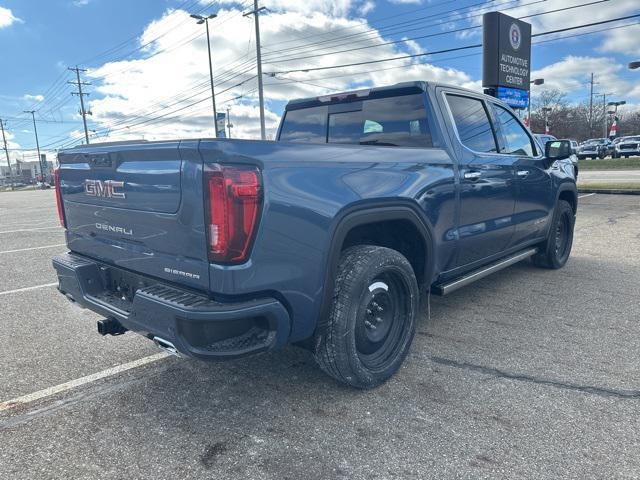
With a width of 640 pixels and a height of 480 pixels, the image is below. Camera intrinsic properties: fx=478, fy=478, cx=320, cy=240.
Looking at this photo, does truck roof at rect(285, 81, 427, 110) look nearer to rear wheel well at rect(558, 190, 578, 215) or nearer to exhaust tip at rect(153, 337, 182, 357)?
exhaust tip at rect(153, 337, 182, 357)

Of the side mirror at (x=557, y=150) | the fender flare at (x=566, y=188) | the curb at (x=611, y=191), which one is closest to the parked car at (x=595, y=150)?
the curb at (x=611, y=191)

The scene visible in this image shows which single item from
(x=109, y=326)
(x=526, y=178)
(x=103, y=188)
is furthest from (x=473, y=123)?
(x=109, y=326)

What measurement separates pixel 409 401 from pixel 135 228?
189 centimetres

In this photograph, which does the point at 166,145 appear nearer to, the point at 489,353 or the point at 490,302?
the point at 489,353

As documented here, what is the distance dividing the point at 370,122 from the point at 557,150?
2.40 metres

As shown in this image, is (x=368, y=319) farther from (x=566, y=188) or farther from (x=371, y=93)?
(x=566, y=188)

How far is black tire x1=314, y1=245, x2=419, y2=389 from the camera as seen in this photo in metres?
2.71

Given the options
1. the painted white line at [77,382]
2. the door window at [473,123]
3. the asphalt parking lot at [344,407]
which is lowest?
the asphalt parking lot at [344,407]

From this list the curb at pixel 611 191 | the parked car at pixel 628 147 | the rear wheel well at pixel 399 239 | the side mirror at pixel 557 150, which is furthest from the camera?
the parked car at pixel 628 147

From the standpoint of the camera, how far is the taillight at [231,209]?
2.20 metres

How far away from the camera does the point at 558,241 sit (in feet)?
20.0

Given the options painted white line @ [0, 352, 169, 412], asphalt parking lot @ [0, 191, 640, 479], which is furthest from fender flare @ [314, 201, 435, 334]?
painted white line @ [0, 352, 169, 412]

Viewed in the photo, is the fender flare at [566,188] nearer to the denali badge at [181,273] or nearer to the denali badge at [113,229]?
the denali badge at [181,273]

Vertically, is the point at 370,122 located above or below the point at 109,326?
above
